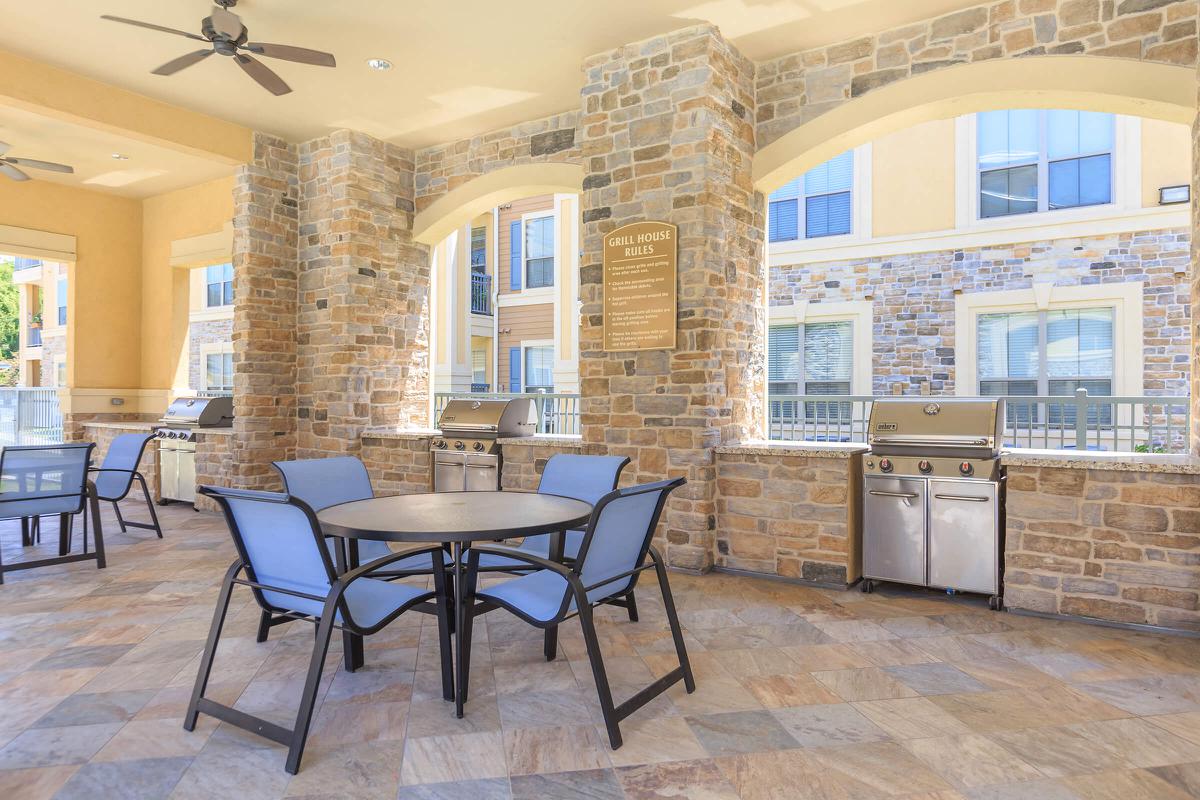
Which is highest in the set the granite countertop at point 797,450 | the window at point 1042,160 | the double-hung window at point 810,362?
the window at point 1042,160

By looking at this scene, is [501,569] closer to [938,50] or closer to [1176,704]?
[1176,704]

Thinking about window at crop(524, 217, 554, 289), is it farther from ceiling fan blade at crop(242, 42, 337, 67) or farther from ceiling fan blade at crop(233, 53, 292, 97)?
ceiling fan blade at crop(242, 42, 337, 67)

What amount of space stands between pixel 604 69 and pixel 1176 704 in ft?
15.1

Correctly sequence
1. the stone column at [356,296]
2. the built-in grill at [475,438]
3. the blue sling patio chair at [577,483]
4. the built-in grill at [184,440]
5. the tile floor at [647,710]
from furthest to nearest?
the built-in grill at [184,440] < the stone column at [356,296] < the built-in grill at [475,438] < the blue sling patio chair at [577,483] < the tile floor at [647,710]

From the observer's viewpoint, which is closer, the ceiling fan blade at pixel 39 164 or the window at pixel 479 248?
the ceiling fan blade at pixel 39 164

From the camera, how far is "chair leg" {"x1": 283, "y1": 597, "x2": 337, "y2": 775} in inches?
85.1

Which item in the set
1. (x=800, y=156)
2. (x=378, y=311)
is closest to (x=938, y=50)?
(x=800, y=156)

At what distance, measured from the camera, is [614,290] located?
4.88m

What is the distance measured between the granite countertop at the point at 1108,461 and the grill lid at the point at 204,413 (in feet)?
21.8

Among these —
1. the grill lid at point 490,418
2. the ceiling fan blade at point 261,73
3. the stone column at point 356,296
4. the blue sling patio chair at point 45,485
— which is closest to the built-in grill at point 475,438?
the grill lid at point 490,418

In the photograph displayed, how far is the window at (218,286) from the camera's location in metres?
13.3

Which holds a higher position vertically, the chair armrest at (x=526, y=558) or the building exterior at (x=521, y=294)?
the building exterior at (x=521, y=294)

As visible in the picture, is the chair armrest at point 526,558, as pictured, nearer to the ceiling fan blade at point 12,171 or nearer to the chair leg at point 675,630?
the chair leg at point 675,630

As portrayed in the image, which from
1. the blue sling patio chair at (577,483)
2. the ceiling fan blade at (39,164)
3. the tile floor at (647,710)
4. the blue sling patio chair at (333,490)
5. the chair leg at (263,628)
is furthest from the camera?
the ceiling fan blade at (39,164)
